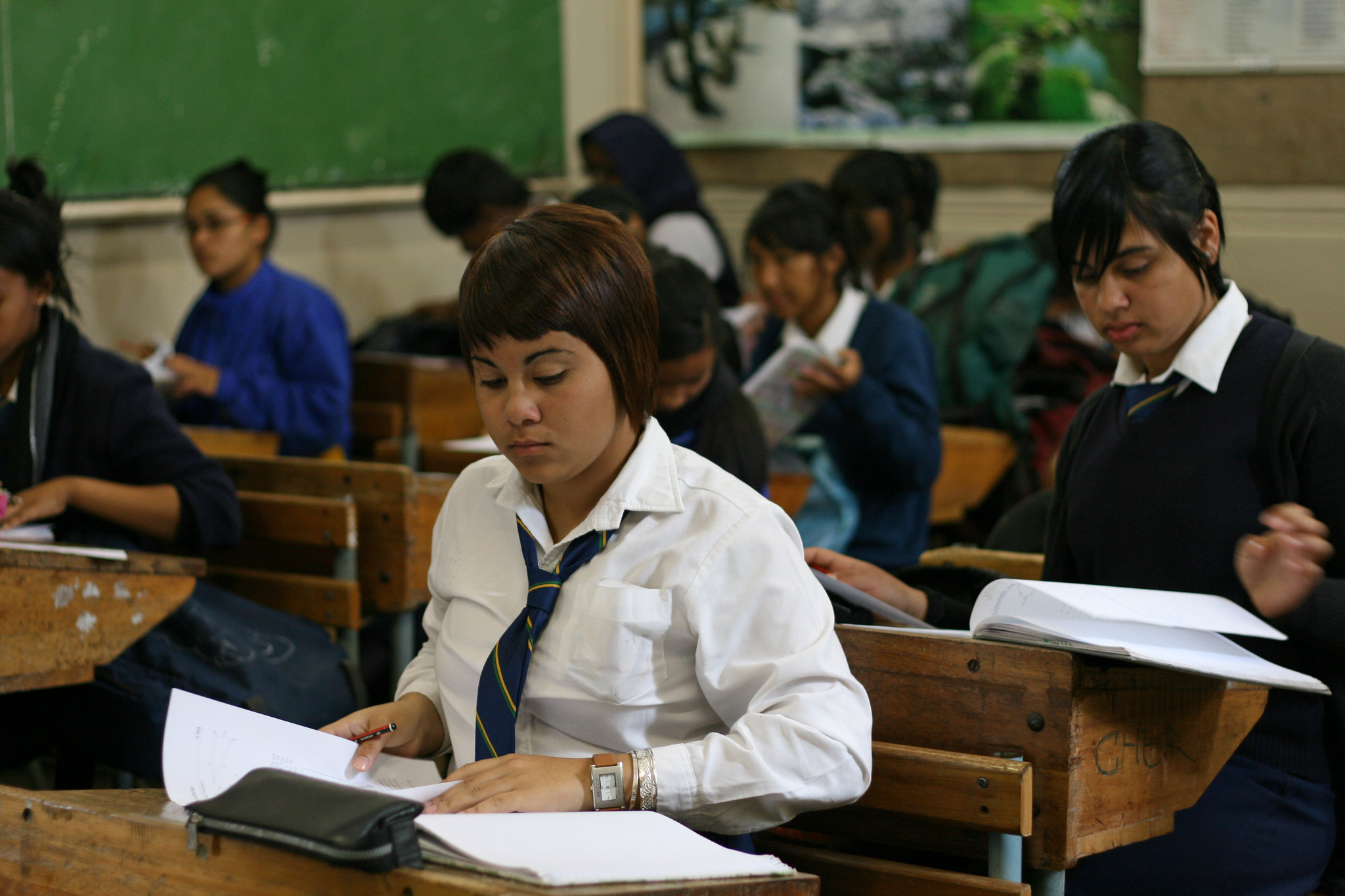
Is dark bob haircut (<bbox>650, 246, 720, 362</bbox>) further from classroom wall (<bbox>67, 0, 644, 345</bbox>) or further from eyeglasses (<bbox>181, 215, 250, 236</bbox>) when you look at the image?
eyeglasses (<bbox>181, 215, 250, 236</bbox>)

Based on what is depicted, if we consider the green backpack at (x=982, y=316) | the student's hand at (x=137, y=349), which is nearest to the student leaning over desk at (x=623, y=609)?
the student's hand at (x=137, y=349)

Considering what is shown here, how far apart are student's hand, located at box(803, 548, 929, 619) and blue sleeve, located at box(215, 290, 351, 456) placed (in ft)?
6.91

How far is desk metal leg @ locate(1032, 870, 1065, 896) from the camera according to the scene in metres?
1.44

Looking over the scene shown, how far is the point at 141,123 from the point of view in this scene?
4.24 meters

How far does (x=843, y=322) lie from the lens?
3188mm

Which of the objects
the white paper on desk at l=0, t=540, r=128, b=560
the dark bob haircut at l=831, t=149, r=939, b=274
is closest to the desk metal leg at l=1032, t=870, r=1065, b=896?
the white paper on desk at l=0, t=540, r=128, b=560

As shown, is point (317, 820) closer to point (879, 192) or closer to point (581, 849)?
point (581, 849)

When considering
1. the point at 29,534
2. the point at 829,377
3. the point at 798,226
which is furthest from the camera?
the point at 798,226

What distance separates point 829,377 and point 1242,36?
2.85 metres

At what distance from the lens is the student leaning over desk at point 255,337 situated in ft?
11.7

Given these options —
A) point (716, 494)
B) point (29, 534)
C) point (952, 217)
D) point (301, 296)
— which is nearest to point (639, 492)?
point (716, 494)

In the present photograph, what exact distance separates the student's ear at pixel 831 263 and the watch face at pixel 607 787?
2.15 metres

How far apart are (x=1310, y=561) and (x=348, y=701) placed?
5.12ft

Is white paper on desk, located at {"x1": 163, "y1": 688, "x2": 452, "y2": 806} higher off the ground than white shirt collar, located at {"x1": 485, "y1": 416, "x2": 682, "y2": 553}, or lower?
lower
